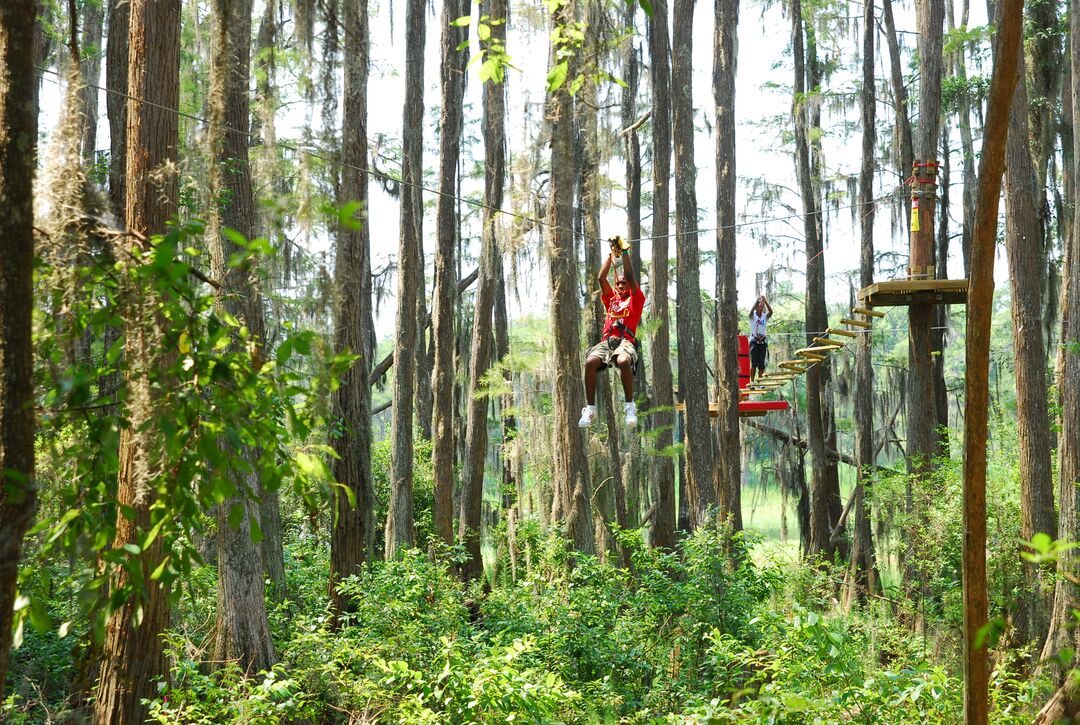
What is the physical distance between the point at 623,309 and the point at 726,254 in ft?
20.0

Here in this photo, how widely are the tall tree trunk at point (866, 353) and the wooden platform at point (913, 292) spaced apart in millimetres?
6036

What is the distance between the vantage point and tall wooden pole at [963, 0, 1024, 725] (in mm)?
4023

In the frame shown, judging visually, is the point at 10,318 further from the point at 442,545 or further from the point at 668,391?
the point at 668,391

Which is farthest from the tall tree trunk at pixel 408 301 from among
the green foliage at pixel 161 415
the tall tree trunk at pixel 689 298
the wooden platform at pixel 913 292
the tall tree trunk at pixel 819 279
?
the green foliage at pixel 161 415

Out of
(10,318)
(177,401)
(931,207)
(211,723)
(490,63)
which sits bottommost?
(211,723)

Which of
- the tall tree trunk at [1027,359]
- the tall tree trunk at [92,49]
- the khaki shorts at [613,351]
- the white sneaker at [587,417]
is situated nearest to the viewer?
the khaki shorts at [613,351]

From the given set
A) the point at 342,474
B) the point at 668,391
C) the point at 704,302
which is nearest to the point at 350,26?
the point at 342,474

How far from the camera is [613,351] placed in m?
8.63

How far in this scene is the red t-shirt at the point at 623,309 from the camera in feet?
27.7

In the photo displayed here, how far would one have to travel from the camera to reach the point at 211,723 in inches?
232

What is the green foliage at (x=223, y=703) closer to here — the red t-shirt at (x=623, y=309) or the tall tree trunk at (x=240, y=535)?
the tall tree trunk at (x=240, y=535)

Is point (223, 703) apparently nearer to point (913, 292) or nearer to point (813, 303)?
point (913, 292)

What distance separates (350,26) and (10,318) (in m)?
1.74

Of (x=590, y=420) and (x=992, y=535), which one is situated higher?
(x=590, y=420)
